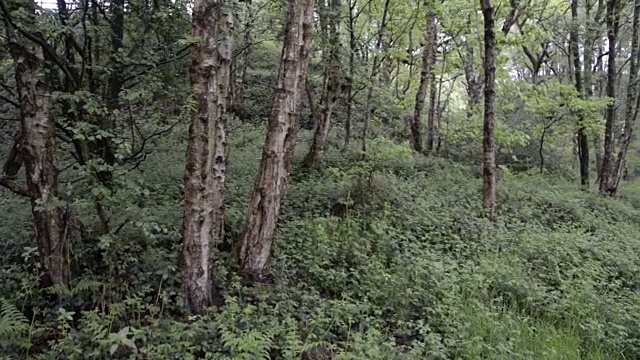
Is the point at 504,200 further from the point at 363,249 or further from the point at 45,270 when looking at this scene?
the point at 45,270

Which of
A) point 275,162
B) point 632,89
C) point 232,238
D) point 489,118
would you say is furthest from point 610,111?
point 232,238

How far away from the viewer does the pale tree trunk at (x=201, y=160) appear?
422cm

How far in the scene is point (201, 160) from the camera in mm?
4344

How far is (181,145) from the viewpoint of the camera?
10.9m

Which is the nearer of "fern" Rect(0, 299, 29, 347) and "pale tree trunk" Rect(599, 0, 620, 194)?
"fern" Rect(0, 299, 29, 347)

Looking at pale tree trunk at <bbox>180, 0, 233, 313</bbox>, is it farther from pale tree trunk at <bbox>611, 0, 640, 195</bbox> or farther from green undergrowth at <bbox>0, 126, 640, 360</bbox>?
pale tree trunk at <bbox>611, 0, 640, 195</bbox>

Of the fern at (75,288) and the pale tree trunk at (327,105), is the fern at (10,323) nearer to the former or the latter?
the fern at (75,288)

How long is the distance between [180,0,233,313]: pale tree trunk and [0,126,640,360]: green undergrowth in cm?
28

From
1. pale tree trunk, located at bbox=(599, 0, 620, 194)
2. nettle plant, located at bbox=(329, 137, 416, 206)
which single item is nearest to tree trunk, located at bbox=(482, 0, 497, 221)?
nettle plant, located at bbox=(329, 137, 416, 206)

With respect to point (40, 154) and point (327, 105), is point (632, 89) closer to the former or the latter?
point (327, 105)

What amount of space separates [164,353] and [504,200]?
851cm

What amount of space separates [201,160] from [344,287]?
7.72 feet

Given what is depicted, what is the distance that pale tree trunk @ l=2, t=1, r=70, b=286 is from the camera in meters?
4.27

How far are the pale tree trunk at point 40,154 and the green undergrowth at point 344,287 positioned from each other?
0.70 feet
